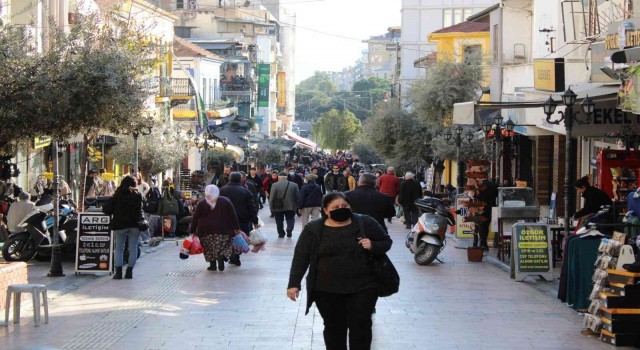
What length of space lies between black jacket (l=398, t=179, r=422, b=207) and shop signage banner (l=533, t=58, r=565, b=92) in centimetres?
627

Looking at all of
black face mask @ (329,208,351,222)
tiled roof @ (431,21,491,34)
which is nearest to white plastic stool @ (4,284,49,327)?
black face mask @ (329,208,351,222)

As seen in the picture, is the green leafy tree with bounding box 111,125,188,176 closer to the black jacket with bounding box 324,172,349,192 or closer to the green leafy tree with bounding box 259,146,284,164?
the black jacket with bounding box 324,172,349,192

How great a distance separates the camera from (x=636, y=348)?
11062mm

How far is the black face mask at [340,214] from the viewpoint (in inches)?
335

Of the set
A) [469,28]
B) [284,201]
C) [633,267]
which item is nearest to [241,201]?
[284,201]

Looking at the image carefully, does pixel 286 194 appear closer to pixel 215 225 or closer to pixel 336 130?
pixel 215 225

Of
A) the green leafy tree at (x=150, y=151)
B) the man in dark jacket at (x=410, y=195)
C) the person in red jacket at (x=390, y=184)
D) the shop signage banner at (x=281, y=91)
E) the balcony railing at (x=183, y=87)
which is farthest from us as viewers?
the shop signage banner at (x=281, y=91)

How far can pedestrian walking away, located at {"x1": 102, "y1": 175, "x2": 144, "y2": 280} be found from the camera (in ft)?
53.7

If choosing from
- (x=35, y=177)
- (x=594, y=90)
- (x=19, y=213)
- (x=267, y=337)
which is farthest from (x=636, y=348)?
(x=35, y=177)

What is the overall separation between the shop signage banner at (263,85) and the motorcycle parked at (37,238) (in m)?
76.7

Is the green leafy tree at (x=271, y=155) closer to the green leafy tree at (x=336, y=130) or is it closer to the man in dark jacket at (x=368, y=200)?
the man in dark jacket at (x=368, y=200)

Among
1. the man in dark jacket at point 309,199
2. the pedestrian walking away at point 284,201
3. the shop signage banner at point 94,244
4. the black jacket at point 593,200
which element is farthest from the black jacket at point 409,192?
the shop signage banner at point 94,244

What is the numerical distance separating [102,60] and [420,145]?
32.7 meters

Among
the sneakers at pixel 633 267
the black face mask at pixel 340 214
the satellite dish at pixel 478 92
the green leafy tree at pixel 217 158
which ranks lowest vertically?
the sneakers at pixel 633 267
